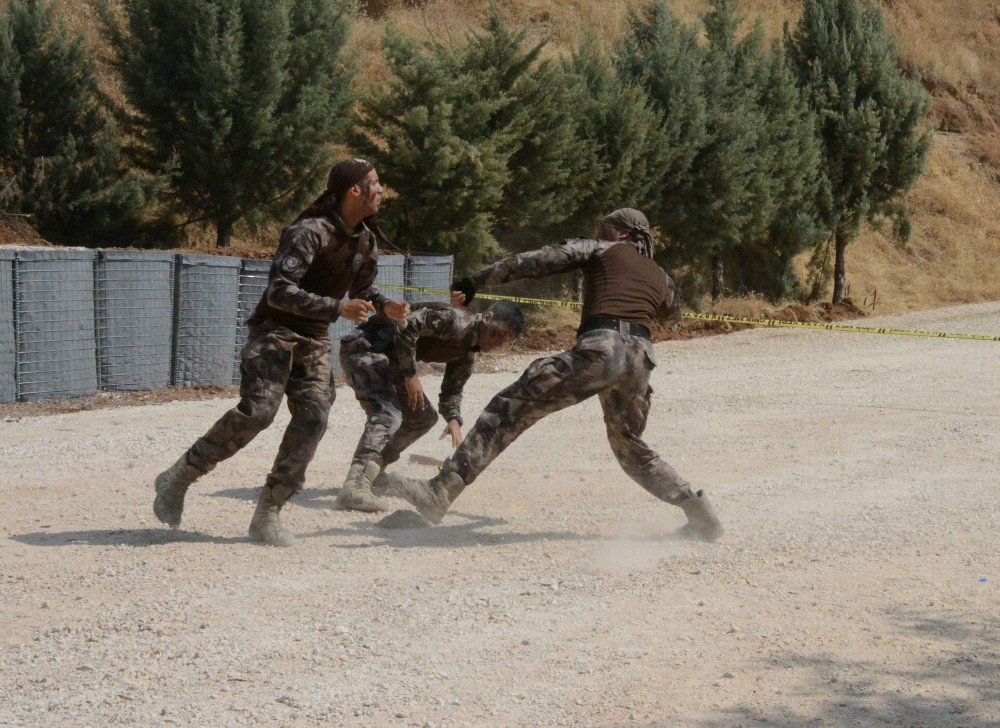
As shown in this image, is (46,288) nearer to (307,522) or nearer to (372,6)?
(307,522)

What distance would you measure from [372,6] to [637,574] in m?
34.3

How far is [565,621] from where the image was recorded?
538cm

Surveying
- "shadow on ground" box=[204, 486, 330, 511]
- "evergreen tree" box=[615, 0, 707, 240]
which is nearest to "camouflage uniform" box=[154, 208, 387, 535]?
"shadow on ground" box=[204, 486, 330, 511]

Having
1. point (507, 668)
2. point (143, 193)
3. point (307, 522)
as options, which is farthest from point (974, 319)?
point (507, 668)

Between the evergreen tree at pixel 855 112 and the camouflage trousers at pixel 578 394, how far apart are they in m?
22.3

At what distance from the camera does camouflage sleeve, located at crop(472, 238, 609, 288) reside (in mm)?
6449

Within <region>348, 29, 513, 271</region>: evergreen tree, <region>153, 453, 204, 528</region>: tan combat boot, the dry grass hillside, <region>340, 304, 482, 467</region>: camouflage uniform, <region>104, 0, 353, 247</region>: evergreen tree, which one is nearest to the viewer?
<region>153, 453, 204, 528</region>: tan combat boot

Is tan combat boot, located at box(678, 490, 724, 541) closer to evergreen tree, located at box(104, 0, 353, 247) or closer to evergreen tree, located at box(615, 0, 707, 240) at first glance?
evergreen tree, located at box(104, 0, 353, 247)

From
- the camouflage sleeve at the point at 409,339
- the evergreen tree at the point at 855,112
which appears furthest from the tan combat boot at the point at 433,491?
the evergreen tree at the point at 855,112

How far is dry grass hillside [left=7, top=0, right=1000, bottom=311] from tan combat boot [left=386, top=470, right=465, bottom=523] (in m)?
22.4

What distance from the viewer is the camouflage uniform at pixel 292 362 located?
612 cm

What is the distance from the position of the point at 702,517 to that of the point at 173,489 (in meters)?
2.80


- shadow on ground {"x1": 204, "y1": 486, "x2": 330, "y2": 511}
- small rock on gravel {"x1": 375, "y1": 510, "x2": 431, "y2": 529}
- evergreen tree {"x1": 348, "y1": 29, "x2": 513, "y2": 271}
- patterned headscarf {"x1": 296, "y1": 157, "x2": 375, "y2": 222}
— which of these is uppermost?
evergreen tree {"x1": 348, "y1": 29, "x2": 513, "y2": 271}

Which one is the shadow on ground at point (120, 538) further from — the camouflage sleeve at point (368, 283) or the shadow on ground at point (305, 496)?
the camouflage sleeve at point (368, 283)
